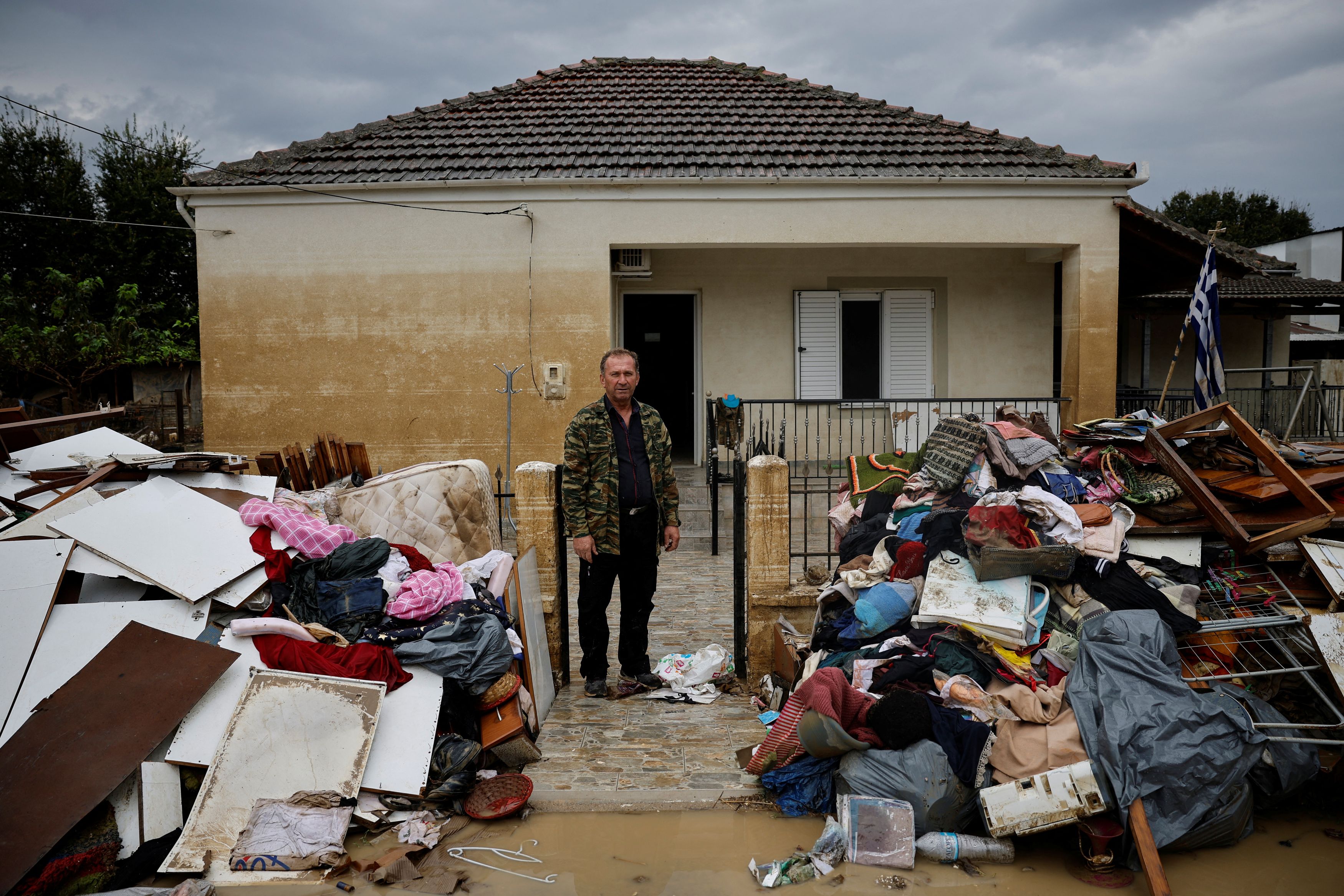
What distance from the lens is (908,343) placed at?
1248 centimetres

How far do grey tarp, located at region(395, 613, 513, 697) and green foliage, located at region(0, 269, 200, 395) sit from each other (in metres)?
17.4

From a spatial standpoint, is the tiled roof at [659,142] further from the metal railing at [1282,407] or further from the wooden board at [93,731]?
the wooden board at [93,731]

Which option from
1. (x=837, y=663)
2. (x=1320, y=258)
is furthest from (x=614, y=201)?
(x=1320, y=258)

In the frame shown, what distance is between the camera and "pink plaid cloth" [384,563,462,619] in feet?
14.4

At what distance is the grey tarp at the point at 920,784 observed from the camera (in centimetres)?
338

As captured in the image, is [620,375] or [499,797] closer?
[499,797]

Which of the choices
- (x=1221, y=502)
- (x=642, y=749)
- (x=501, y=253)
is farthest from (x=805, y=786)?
(x=501, y=253)

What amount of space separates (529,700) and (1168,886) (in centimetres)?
306

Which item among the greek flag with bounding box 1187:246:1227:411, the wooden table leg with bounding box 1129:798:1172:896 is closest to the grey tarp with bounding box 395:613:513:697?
the wooden table leg with bounding box 1129:798:1172:896

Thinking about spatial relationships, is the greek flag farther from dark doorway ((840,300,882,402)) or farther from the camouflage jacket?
the camouflage jacket

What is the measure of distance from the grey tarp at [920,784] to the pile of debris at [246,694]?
1565 mm

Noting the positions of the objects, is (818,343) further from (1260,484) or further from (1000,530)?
(1000,530)

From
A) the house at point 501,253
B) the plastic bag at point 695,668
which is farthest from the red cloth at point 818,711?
the house at point 501,253

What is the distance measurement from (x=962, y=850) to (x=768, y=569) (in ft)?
7.02
